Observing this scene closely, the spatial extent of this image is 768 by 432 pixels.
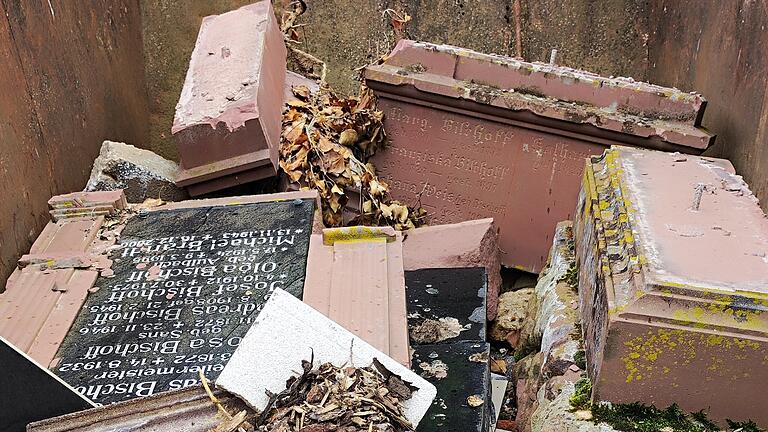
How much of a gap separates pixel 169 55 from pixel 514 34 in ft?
9.06

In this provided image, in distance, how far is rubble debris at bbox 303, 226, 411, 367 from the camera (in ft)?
8.13

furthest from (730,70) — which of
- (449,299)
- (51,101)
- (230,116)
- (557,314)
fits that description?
(51,101)

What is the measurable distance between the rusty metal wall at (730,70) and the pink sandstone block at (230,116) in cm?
233

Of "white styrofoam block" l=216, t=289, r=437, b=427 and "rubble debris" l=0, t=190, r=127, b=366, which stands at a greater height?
"white styrofoam block" l=216, t=289, r=437, b=427

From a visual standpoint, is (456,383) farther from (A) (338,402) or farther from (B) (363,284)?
(A) (338,402)

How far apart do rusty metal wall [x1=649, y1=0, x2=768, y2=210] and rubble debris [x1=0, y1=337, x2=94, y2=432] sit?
2.78 meters

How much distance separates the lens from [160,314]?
275 centimetres

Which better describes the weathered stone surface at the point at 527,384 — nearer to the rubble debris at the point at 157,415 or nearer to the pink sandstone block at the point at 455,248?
the pink sandstone block at the point at 455,248

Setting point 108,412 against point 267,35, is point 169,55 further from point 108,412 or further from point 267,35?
point 108,412

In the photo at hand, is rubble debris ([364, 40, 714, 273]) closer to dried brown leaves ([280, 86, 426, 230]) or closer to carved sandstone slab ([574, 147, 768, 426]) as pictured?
dried brown leaves ([280, 86, 426, 230])

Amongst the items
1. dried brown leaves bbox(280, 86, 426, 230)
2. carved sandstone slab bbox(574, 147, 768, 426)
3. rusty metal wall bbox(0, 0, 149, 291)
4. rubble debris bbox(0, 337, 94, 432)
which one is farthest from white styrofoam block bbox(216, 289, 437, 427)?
dried brown leaves bbox(280, 86, 426, 230)

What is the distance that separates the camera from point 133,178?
12.4ft

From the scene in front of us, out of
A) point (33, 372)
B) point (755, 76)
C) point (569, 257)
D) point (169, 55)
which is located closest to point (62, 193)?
point (33, 372)

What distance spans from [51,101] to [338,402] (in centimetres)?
265
